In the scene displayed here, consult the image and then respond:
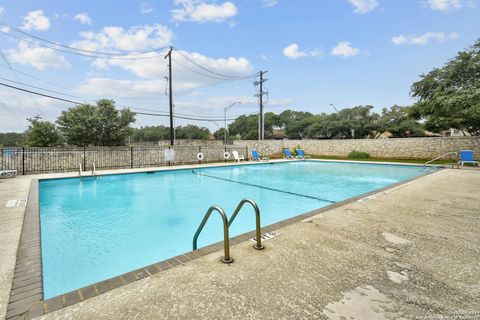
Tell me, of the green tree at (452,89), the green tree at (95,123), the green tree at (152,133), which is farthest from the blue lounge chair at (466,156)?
the green tree at (152,133)

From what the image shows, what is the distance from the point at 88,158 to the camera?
43.6 feet

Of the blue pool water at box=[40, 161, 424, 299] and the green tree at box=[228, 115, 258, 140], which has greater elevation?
the green tree at box=[228, 115, 258, 140]

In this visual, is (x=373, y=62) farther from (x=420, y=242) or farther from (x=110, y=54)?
(x=110, y=54)

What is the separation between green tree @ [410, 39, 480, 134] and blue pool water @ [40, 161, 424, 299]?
5.99 meters

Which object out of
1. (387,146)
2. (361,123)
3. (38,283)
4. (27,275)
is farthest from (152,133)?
(38,283)

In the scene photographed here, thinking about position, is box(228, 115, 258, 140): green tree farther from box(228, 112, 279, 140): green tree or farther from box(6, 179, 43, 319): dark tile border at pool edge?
box(6, 179, 43, 319): dark tile border at pool edge

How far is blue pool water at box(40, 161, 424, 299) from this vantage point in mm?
3900

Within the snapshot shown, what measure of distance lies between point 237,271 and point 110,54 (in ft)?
66.2

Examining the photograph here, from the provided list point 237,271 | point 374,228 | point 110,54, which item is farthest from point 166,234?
point 110,54

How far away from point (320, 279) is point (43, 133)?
32012 millimetres

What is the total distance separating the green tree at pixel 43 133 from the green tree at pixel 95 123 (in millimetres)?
2421

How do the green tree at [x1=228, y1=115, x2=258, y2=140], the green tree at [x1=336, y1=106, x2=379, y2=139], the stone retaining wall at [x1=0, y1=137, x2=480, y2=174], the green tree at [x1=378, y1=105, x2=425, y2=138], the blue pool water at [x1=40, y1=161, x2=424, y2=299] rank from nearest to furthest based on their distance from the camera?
the blue pool water at [x1=40, y1=161, x2=424, y2=299], the stone retaining wall at [x1=0, y1=137, x2=480, y2=174], the green tree at [x1=378, y1=105, x2=425, y2=138], the green tree at [x1=336, y1=106, x2=379, y2=139], the green tree at [x1=228, y1=115, x2=258, y2=140]

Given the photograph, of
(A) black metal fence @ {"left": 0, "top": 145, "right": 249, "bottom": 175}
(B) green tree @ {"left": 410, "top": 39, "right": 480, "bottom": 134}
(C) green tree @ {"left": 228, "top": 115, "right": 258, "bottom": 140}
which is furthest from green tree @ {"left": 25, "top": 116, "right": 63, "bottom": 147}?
(C) green tree @ {"left": 228, "top": 115, "right": 258, "bottom": 140}

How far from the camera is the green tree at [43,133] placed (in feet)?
81.5
